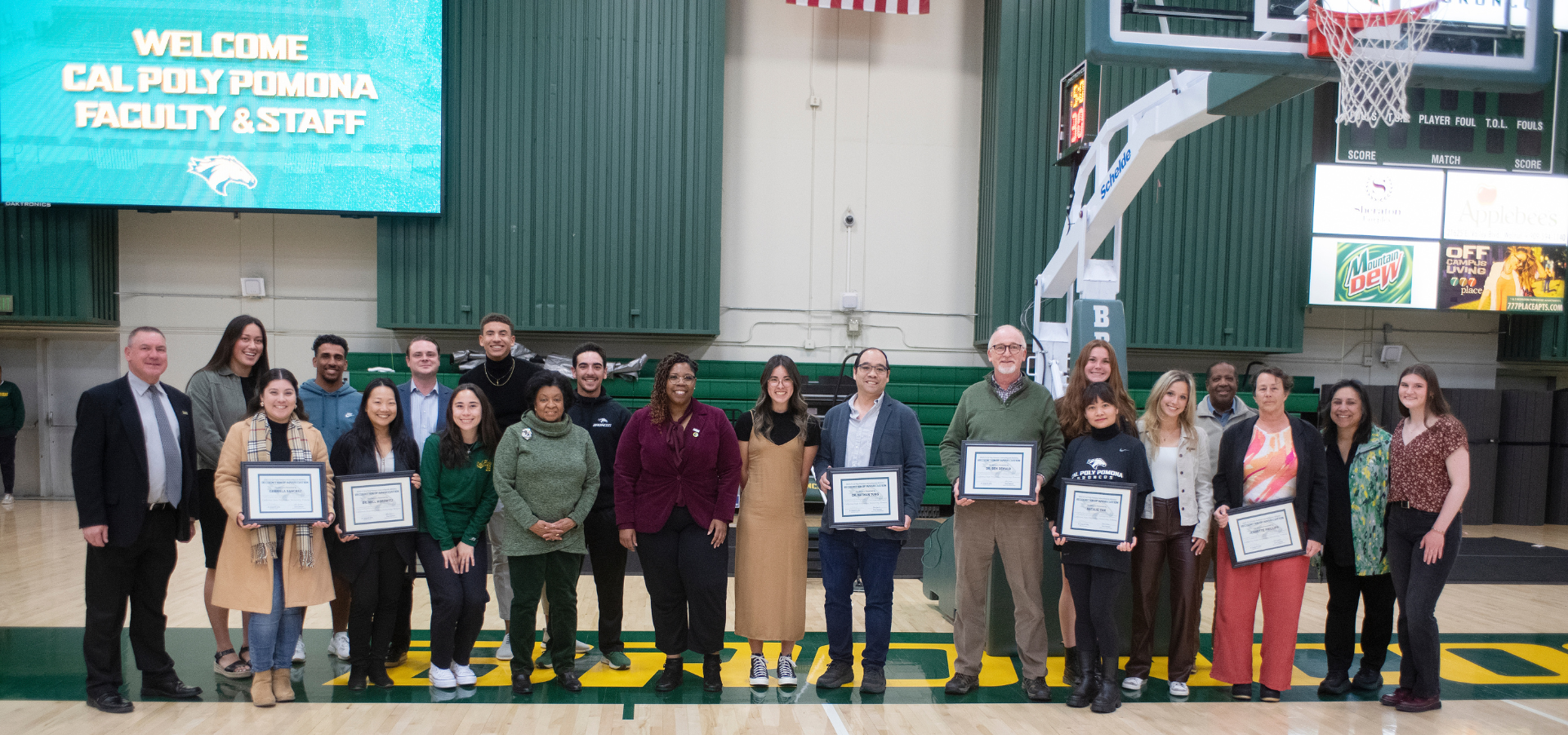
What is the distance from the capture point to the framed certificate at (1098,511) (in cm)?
352

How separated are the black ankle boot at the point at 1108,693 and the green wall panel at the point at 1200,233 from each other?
6.24 meters

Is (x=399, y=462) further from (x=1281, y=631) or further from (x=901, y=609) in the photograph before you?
(x=1281, y=631)

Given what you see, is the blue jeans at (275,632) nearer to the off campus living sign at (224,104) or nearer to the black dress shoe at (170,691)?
the black dress shoe at (170,691)

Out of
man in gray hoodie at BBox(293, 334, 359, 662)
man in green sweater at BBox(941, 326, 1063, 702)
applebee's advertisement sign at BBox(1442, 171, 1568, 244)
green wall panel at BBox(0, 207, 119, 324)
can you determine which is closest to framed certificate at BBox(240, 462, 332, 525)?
man in gray hoodie at BBox(293, 334, 359, 662)

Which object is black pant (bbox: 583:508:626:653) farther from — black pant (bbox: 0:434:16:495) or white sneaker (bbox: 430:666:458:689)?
black pant (bbox: 0:434:16:495)

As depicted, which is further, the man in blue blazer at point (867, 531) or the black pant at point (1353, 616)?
the black pant at point (1353, 616)

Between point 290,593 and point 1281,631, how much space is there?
160 inches

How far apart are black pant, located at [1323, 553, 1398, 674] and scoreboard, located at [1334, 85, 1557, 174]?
7.09 metres

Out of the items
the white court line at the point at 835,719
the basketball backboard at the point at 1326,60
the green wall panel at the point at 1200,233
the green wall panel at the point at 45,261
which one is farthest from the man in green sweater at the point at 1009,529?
the green wall panel at the point at 45,261

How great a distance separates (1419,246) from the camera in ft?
30.3

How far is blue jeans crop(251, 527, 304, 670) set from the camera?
139 inches

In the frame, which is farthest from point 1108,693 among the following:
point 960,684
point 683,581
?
point 683,581

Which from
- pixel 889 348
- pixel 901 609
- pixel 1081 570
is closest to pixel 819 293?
pixel 889 348

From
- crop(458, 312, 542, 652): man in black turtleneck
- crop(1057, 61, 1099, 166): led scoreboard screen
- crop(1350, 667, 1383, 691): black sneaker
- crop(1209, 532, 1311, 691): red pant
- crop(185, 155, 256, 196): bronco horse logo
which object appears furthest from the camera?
crop(185, 155, 256, 196): bronco horse logo
